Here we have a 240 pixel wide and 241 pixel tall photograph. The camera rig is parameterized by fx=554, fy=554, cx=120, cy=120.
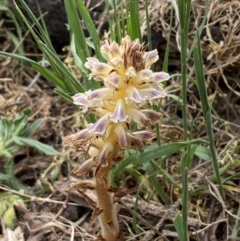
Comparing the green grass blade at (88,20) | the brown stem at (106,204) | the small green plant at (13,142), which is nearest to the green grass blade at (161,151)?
the brown stem at (106,204)

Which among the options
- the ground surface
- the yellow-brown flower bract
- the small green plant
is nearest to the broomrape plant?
the yellow-brown flower bract

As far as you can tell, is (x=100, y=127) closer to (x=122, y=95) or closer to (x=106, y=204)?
(x=122, y=95)

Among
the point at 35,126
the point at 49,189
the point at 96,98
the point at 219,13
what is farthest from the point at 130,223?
the point at 219,13

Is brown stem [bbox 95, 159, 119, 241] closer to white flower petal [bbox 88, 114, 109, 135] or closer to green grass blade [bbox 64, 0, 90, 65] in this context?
white flower petal [bbox 88, 114, 109, 135]

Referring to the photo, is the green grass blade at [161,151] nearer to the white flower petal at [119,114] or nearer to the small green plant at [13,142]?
the white flower petal at [119,114]

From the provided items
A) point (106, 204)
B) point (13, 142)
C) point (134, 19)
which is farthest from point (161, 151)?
point (13, 142)

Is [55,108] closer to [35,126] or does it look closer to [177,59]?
[35,126]
